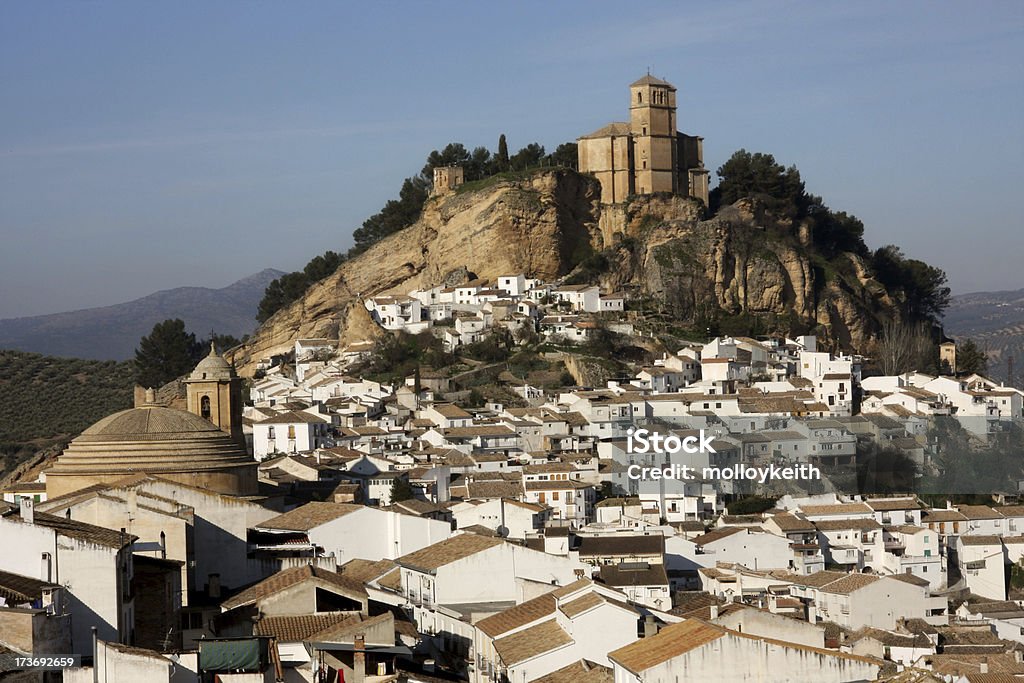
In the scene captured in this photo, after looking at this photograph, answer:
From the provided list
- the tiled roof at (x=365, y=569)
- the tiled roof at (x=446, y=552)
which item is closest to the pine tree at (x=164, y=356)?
the tiled roof at (x=365, y=569)

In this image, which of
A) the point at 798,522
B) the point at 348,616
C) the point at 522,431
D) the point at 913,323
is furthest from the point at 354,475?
the point at 913,323

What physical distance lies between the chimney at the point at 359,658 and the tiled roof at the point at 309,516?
9.50 metres

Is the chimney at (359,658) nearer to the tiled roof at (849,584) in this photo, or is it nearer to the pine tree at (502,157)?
the tiled roof at (849,584)

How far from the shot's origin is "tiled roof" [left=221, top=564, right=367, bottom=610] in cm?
2584

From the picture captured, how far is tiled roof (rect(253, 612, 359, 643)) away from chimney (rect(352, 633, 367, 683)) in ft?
2.16

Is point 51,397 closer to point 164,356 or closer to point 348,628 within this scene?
point 164,356

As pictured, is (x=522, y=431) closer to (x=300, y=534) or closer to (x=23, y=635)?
(x=300, y=534)

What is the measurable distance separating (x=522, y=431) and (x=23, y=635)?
134 ft

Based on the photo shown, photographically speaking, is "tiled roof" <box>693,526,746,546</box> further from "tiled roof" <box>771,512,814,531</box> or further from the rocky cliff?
the rocky cliff

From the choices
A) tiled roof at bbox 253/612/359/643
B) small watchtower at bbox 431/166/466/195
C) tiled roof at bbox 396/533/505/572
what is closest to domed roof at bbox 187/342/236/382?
tiled roof at bbox 396/533/505/572

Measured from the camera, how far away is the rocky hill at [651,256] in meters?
77.2

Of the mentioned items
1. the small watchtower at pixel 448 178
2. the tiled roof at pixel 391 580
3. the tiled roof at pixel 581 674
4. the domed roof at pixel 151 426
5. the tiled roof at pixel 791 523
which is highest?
the small watchtower at pixel 448 178

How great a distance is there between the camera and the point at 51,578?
20.6m

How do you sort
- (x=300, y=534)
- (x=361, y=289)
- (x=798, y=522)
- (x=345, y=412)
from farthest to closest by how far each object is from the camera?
(x=361, y=289) < (x=345, y=412) < (x=798, y=522) < (x=300, y=534)
